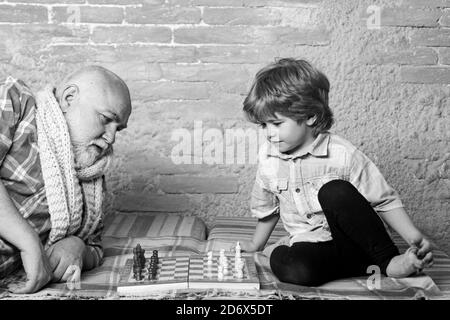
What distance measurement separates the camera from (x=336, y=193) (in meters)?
1.82

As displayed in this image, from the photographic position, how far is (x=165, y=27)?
2.88 metres

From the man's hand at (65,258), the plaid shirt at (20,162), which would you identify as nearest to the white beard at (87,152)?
the plaid shirt at (20,162)

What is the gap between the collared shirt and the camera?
197cm

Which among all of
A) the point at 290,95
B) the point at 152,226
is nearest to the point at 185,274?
the point at 290,95

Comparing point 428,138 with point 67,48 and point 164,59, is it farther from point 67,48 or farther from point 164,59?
point 67,48

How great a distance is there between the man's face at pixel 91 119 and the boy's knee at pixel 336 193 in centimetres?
64

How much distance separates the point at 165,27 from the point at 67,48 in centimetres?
46

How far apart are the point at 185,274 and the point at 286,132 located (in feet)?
1.84

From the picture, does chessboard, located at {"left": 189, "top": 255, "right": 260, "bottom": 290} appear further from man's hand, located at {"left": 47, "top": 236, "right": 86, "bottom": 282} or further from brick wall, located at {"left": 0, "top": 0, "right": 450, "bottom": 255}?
brick wall, located at {"left": 0, "top": 0, "right": 450, "bottom": 255}

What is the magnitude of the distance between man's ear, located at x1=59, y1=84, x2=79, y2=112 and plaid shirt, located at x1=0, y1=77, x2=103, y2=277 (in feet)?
0.28

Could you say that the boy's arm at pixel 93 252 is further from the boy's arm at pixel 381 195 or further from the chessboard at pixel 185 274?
the boy's arm at pixel 381 195

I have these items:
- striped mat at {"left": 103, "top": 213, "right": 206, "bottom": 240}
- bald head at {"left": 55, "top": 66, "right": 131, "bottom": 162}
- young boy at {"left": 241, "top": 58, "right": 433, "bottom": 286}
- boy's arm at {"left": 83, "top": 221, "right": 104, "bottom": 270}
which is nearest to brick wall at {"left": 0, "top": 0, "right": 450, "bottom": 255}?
striped mat at {"left": 103, "top": 213, "right": 206, "bottom": 240}

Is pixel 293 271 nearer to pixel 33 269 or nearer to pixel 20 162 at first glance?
pixel 33 269
